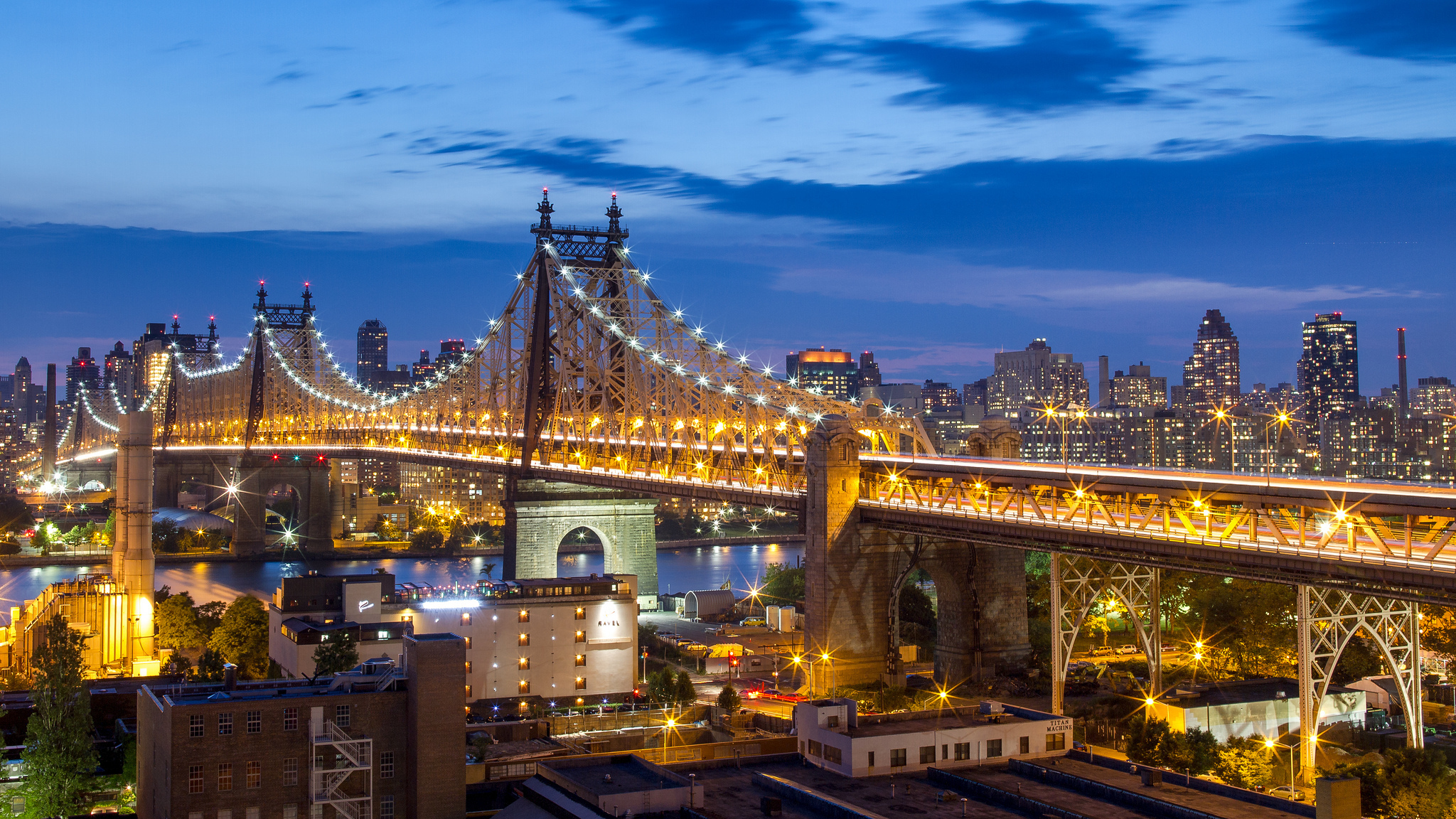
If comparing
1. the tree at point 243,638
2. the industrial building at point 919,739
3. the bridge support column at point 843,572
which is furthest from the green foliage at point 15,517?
the industrial building at point 919,739

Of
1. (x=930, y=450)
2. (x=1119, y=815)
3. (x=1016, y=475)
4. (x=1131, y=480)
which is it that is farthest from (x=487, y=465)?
(x=1119, y=815)

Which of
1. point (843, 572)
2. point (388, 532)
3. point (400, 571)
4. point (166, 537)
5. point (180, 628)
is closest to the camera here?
point (843, 572)

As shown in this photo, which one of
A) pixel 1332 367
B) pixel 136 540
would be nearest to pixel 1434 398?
pixel 1332 367

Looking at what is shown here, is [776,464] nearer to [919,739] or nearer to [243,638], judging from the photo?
[243,638]

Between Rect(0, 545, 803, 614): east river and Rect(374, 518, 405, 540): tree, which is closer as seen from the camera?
Rect(0, 545, 803, 614): east river

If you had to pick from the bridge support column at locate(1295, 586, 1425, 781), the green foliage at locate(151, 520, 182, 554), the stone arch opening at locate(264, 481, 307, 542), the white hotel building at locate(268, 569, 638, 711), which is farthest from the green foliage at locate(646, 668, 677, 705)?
the green foliage at locate(151, 520, 182, 554)

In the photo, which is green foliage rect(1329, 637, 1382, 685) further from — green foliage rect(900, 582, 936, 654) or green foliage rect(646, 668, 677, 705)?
green foliage rect(646, 668, 677, 705)

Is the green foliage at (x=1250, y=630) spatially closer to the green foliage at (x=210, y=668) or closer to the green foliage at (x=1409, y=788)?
the green foliage at (x=1409, y=788)
